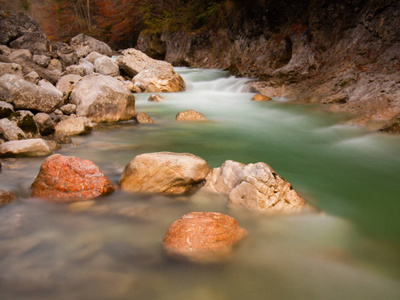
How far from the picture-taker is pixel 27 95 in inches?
249

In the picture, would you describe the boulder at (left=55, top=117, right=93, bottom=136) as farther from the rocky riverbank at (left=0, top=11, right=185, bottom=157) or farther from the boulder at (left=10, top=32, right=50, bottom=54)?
the boulder at (left=10, top=32, right=50, bottom=54)

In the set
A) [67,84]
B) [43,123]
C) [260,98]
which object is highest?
[67,84]

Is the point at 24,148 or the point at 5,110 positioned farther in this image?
the point at 5,110

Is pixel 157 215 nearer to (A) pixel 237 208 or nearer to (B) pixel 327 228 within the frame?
(A) pixel 237 208

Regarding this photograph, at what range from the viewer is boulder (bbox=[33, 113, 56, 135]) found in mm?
6094

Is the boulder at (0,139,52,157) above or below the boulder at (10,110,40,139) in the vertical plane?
below

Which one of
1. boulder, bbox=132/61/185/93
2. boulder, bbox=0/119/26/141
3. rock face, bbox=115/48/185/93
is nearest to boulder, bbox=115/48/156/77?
rock face, bbox=115/48/185/93

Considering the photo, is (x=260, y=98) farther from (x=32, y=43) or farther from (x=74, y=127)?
(x=32, y=43)

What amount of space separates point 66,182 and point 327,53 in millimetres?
11129

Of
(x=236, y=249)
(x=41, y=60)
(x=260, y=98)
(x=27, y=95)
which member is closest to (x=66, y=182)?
(x=236, y=249)

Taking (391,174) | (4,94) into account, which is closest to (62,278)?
(391,174)

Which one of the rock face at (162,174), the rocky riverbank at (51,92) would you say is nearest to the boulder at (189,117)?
the rocky riverbank at (51,92)

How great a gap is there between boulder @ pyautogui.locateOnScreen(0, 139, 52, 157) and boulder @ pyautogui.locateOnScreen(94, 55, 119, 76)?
9321mm

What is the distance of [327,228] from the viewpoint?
3002mm
